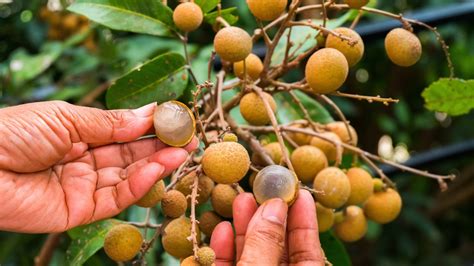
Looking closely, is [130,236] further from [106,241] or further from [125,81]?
[125,81]

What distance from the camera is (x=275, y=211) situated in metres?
0.76

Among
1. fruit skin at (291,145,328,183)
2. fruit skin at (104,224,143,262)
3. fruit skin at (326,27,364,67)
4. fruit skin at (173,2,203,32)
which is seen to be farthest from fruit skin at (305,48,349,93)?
fruit skin at (104,224,143,262)

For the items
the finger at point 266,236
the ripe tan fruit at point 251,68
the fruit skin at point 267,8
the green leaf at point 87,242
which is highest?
the fruit skin at point 267,8

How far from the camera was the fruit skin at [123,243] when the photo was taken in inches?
34.6

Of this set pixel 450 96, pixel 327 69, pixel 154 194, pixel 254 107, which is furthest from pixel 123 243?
pixel 450 96

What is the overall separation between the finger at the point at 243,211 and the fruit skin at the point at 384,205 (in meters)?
0.37

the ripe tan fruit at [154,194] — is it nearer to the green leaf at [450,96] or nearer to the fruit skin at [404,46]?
the fruit skin at [404,46]

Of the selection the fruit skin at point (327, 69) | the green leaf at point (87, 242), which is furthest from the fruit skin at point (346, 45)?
the green leaf at point (87, 242)

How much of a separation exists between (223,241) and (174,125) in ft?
0.60

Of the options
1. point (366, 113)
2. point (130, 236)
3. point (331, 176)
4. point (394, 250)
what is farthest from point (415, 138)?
point (130, 236)

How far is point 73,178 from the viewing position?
925 millimetres

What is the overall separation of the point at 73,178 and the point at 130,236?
0.14 m

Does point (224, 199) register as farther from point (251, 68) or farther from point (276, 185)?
point (251, 68)

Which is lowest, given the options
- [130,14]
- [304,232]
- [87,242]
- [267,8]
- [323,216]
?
[87,242]
